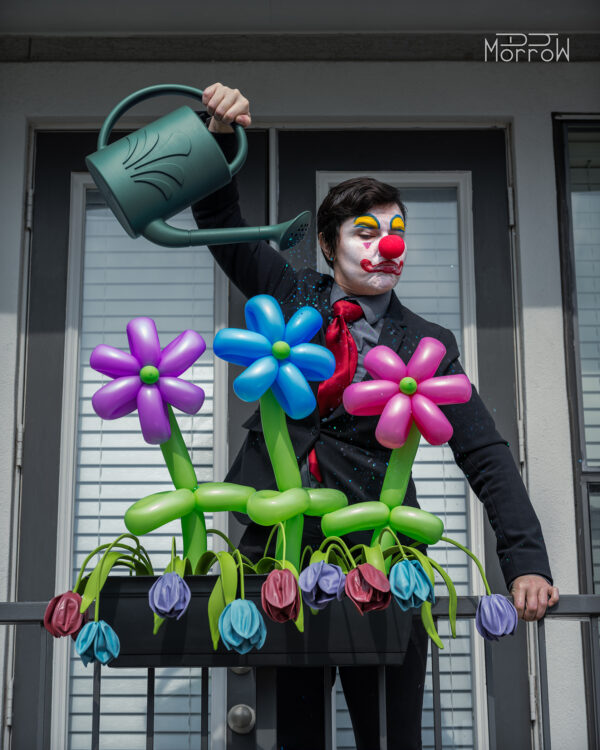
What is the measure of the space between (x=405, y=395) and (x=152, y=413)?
0.44 m

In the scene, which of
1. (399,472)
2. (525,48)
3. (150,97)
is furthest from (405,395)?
(525,48)

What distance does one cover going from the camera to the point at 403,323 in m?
1.94

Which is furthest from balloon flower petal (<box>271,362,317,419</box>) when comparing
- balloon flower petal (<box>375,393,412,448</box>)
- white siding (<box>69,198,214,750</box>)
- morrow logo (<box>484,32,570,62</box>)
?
morrow logo (<box>484,32,570,62</box>)

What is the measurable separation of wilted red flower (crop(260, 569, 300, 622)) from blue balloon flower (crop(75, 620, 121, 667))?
0.25 meters

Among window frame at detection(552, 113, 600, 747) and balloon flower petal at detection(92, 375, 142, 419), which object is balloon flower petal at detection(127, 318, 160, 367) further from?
window frame at detection(552, 113, 600, 747)

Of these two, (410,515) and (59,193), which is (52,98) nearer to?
(59,193)

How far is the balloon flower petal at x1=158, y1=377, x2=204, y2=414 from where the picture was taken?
165 cm

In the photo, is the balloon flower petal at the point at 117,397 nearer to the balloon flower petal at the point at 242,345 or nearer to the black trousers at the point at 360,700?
the balloon flower petal at the point at 242,345

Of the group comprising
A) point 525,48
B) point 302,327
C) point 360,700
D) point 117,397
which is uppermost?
point 525,48

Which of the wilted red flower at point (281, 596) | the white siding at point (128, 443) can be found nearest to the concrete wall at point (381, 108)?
the white siding at point (128, 443)

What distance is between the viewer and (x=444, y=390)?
167cm

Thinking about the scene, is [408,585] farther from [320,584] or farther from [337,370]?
[337,370]

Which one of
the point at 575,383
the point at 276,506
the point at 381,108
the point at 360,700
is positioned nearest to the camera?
the point at 276,506

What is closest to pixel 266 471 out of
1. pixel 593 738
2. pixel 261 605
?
pixel 261 605
